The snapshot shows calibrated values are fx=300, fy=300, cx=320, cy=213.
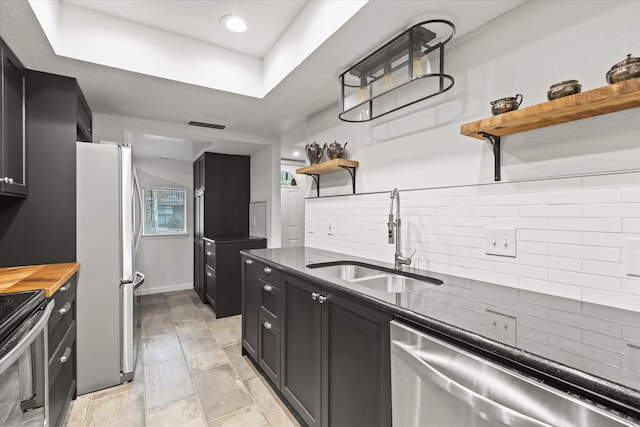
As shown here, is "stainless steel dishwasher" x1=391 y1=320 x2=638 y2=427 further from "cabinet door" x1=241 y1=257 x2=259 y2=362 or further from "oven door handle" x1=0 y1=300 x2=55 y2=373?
"cabinet door" x1=241 y1=257 x2=259 y2=362

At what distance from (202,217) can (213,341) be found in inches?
75.8

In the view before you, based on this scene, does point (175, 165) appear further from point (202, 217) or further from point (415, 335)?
point (415, 335)

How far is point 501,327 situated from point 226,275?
3.38 m

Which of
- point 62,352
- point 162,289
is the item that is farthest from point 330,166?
point 162,289

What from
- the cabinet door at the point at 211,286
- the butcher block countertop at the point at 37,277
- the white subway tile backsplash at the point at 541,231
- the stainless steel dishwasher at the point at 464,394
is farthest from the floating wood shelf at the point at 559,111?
the cabinet door at the point at 211,286

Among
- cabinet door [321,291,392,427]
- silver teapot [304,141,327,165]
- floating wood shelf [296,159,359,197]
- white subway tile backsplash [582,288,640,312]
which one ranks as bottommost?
cabinet door [321,291,392,427]

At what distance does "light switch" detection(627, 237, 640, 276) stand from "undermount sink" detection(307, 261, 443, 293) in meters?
0.66

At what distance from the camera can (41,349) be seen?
138 centimetres

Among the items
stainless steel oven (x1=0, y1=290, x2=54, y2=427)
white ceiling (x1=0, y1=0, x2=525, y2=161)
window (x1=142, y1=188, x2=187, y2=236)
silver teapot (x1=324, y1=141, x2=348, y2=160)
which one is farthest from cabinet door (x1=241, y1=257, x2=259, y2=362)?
window (x1=142, y1=188, x2=187, y2=236)

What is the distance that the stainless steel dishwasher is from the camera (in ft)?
2.17

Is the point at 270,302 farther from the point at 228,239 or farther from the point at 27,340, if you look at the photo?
the point at 228,239

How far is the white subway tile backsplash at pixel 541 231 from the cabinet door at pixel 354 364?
643mm

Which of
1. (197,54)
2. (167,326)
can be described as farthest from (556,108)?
(167,326)

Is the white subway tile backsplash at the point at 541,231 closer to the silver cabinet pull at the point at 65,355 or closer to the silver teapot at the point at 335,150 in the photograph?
the silver teapot at the point at 335,150
